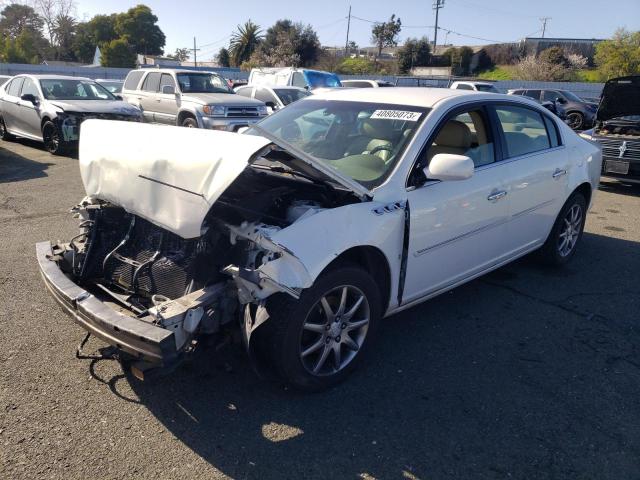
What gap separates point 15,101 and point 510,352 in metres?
12.3

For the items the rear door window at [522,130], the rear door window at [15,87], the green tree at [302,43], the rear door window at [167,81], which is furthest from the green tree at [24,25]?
the rear door window at [522,130]

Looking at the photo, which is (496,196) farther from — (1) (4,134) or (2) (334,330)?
(1) (4,134)

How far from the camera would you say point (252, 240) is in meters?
2.72

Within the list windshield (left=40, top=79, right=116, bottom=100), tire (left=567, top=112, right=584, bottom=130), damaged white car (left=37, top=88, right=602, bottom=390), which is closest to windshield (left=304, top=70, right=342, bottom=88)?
windshield (left=40, top=79, right=116, bottom=100)

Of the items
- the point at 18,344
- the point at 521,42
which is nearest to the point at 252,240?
the point at 18,344

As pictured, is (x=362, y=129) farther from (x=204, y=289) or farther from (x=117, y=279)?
(x=117, y=279)

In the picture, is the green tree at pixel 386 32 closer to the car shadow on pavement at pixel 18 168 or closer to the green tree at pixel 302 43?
the green tree at pixel 302 43

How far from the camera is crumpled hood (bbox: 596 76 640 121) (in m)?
9.45

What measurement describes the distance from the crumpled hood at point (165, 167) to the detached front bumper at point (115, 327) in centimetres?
53

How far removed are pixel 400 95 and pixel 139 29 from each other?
250 ft

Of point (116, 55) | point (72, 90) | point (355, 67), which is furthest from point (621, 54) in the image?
point (116, 55)

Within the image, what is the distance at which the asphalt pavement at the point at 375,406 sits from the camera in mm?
2506

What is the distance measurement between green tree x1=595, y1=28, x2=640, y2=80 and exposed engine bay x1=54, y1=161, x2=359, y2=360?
46615mm

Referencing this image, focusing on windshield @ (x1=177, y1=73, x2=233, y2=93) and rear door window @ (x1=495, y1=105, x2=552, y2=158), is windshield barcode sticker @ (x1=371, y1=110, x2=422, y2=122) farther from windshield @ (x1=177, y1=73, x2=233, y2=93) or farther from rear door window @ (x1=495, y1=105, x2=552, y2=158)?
windshield @ (x1=177, y1=73, x2=233, y2=93)
